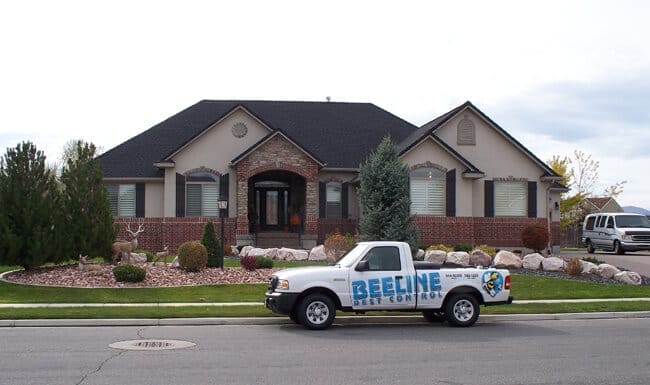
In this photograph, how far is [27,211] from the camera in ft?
70.9

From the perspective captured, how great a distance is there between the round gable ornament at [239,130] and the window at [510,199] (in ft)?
37.2

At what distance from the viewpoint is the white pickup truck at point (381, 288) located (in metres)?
14.7

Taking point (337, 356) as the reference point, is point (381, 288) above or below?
above

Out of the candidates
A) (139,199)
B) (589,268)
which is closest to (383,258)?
(589,268)

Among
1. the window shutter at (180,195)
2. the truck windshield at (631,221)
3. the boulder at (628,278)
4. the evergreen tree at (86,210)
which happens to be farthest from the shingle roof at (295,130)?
the boulder at (628,278)

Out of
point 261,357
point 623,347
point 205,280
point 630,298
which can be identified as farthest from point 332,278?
point 630,298

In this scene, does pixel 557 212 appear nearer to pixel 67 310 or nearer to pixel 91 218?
pixel 91 218

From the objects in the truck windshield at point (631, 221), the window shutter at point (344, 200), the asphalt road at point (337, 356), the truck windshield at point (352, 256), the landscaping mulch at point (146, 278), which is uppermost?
the window shutter at point (344, 200)

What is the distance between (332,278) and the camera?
14867mm

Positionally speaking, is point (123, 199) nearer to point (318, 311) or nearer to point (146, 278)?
point (146, 278)

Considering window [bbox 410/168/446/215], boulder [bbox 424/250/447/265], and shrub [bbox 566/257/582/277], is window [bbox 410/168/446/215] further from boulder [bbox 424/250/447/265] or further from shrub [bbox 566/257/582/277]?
shrub [bbox 566/257/582/277]

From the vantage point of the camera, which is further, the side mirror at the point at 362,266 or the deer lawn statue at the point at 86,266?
the deer lawn statue at the point at 86,266

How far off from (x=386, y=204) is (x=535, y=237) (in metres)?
9.31

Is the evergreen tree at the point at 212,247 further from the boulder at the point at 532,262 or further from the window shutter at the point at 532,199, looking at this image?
the window shutter at the point at 532,199
